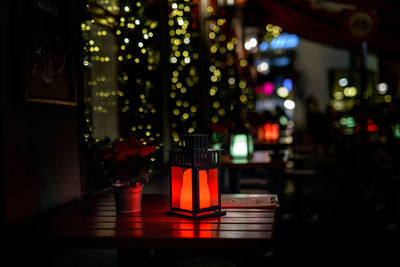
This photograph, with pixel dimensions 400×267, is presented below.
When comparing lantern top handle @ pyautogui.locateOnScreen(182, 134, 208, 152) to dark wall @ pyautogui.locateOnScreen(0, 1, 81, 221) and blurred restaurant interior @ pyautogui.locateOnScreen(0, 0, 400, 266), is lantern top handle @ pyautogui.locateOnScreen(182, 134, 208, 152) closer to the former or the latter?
blurred restaurant interior @ pyautogui.locateOnScreen(0, 0, 400, 266)

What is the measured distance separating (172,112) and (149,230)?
8.87 ft

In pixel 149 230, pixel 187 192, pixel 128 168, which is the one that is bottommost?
pixel 149 230

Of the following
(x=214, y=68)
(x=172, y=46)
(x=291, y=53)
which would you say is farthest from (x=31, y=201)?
(x=291, y=53)

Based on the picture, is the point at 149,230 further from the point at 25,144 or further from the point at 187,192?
the point at 25,144

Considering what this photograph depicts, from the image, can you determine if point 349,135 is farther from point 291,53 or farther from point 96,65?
point 291,53

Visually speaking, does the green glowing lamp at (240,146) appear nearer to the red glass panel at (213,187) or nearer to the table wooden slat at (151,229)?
the table wooden slat at (151,229)

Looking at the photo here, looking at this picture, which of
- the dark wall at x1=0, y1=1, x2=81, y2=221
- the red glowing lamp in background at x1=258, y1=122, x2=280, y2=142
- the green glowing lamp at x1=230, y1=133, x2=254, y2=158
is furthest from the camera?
the red glowing lamp in background at x1=258, y1=122, x2=280, y2=142

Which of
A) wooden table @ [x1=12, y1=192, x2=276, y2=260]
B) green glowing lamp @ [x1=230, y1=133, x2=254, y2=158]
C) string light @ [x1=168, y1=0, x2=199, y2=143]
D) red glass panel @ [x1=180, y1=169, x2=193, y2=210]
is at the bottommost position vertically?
wooden table @ [x1=12, y1=192, x2=276, y2=260]

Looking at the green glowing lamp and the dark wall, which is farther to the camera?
the green glowing lamp

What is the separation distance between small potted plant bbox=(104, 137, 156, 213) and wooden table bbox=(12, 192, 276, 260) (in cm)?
7

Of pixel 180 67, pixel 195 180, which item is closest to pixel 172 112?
pixel 180 67

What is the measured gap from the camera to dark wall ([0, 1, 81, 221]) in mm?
1800

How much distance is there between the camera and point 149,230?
1722 millimetres

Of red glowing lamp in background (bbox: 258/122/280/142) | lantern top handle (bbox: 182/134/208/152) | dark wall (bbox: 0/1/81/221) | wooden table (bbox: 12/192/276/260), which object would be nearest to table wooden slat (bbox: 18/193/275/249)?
wooden table (bbox: 12/192/276/260)
